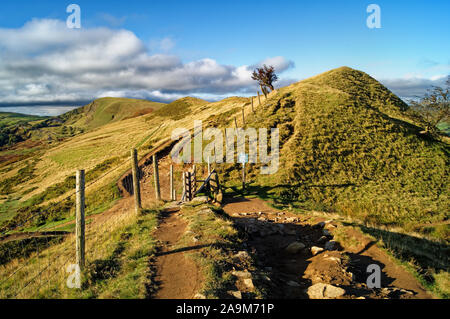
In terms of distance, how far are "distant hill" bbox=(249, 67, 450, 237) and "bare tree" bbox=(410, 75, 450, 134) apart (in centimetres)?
183

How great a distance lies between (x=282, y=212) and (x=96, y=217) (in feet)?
47.1

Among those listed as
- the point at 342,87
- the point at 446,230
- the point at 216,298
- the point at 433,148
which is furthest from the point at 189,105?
the point at 216,298

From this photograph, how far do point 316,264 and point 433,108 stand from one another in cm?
3804

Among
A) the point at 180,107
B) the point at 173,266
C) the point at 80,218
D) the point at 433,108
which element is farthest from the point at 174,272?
the point at 180,107

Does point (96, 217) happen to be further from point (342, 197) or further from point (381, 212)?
point (381, 212)

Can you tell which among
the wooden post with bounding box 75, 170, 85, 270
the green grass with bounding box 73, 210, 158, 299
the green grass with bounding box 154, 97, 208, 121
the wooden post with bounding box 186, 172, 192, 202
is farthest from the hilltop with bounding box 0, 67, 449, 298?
the green grass with bounding box 154, 97, 208, 121

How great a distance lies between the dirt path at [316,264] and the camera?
7188 millimetres

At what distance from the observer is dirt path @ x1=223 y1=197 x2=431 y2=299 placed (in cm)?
719

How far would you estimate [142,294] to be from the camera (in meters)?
5.79

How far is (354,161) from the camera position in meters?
26.4

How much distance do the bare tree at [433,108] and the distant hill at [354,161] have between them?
71.9 inches

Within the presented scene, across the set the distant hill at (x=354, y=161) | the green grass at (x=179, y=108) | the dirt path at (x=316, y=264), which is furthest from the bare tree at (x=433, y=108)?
the green grass at (x=179, y=108)

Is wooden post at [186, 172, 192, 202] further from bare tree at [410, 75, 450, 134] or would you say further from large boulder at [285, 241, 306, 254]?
bare tree at [410, 75, 450, 134]

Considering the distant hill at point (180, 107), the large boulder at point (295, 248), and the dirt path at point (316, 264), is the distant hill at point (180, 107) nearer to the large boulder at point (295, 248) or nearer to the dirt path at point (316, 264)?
the dirt path at point (316, 264)
